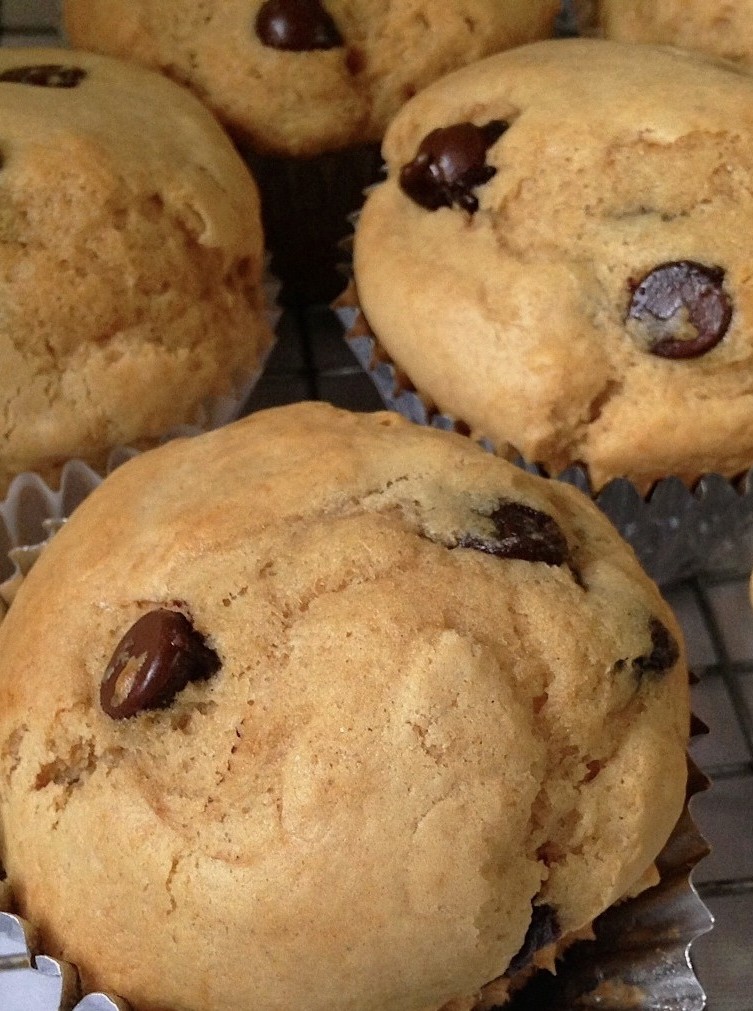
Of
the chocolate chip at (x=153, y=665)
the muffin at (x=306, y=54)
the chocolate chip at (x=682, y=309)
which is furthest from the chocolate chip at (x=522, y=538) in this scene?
the muffin at (x=306, y=54)

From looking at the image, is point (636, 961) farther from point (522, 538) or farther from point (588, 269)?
point (588, 269)

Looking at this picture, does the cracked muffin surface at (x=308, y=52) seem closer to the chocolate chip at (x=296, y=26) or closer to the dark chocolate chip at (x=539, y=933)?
the chocolate chip at (x=296, y=26)

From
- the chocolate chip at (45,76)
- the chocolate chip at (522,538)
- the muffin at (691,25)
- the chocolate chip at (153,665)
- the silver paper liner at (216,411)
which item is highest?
the muffin at (691,25)

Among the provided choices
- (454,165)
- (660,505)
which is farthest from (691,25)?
(660,505)

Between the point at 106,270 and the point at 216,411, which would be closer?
the point at 106,270

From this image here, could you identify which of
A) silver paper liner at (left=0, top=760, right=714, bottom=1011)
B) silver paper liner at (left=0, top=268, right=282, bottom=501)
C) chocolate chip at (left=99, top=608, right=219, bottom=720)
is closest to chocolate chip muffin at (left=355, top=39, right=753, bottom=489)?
silver paper liner at (left=0, top=268, right=282, bottom=501)

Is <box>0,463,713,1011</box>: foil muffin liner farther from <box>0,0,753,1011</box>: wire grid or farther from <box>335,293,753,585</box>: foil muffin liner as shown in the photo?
<box>335,293,753,585</box>: foil muffin liner

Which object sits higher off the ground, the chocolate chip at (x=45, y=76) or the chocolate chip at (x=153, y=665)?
the chocolate chip at (x=45, y=76)

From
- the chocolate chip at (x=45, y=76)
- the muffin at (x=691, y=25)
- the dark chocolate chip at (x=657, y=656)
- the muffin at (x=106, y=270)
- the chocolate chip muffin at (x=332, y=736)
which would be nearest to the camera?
the chocolate chip muffin at (x=332, y=736)
